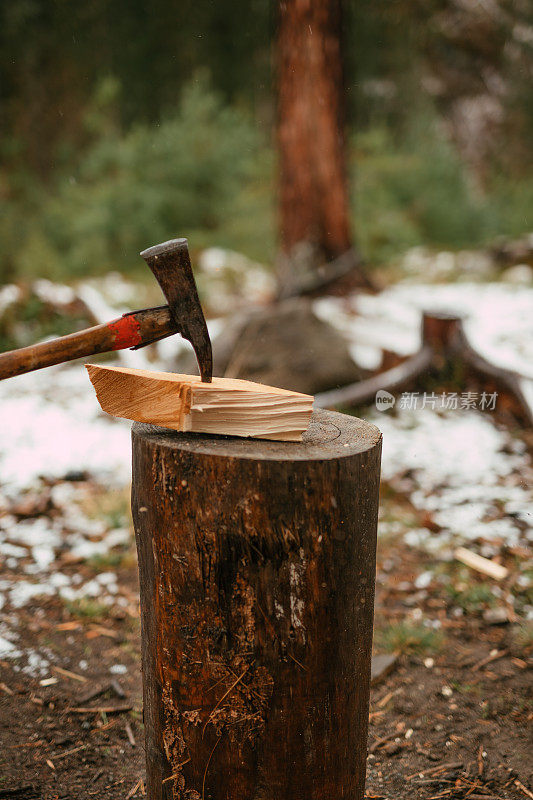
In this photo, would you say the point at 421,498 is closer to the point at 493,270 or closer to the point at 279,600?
the point at 279,600

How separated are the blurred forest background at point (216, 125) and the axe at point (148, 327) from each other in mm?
6371

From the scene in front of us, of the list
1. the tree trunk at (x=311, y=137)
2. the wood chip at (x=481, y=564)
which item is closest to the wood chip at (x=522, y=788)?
the wood chip at (x=481, y=564)

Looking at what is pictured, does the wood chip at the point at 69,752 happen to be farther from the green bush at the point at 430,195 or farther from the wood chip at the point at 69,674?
the green bush at the point at 430,195

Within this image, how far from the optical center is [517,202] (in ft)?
41.6

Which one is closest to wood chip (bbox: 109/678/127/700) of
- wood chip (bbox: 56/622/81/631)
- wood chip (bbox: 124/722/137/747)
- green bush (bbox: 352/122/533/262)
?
wood chip (bbox: 124/722/137/747)

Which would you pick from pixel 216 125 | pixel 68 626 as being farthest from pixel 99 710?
pixel 216 125

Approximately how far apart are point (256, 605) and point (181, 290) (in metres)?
0.75

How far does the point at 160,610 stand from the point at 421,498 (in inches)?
94.0

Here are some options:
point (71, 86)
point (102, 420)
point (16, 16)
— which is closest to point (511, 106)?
point (71, 86)

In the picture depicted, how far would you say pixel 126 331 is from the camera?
1564 millimetres

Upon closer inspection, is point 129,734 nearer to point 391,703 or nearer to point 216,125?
point 391,703

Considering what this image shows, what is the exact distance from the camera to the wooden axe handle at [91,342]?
1539 mm

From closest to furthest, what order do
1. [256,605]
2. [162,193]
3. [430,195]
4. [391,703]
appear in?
1. [256,605]
2. [391,703]
3. [162,193]
4. [430,195]

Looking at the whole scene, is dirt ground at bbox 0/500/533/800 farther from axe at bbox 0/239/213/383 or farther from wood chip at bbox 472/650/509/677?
axe at bbox 0/239/213/383
